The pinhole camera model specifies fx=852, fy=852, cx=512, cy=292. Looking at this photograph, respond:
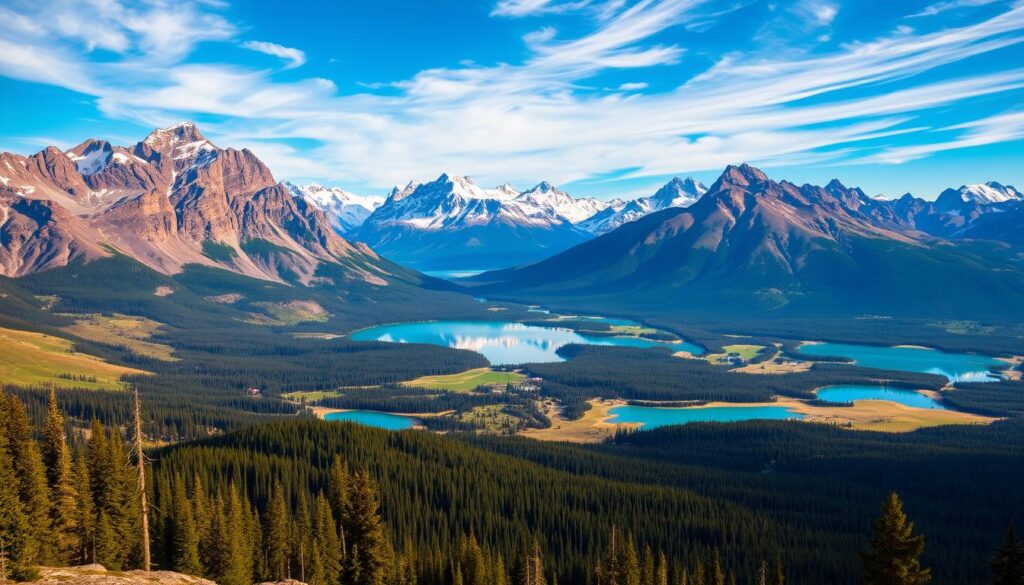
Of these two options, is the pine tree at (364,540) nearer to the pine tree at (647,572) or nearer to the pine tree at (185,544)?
the pine tree at (185,544)

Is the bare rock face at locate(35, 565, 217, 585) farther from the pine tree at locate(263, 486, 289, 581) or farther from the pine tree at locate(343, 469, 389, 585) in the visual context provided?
the pine tree at locate(263, 486, 289, 581)

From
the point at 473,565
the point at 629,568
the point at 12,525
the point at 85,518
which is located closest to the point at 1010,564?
the point at 629,568

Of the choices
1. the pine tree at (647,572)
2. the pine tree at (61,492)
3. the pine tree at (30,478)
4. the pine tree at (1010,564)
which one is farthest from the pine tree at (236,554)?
the pine tree at (1010,564)

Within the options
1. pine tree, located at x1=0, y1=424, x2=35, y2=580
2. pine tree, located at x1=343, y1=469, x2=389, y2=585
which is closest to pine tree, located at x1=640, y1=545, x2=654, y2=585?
pine tree, located at x1=343, y1=469, x2=389, y2=585

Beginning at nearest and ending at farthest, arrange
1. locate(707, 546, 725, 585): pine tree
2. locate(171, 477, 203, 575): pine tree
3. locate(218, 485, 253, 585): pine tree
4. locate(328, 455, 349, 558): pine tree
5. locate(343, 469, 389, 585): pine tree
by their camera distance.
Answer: locate(218, 485, 253, 585): pine tree < locate(171, 477, 203, 575): pine tree < locate(343, 469, 389, 585): pine tree < locate(328, 455, 349, 558): pine tree < locate(707, 546, 725, 585): pine tree

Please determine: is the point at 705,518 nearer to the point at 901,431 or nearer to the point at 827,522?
the point at 827,522

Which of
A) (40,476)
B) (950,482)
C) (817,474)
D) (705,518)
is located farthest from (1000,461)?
(40,476)

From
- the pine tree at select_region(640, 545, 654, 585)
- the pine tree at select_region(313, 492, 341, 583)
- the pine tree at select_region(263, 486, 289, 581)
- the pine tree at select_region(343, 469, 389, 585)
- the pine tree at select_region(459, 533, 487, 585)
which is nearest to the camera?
the pine tree at select_region(313, 492, 341, 583)
